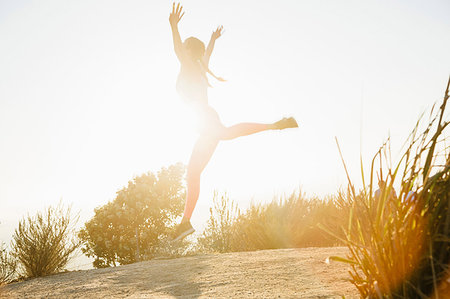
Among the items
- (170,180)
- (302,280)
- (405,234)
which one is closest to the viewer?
(405,234)

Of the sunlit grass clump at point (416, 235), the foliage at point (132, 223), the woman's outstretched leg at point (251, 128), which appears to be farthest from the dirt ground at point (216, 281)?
the foliage at point (132, 223)

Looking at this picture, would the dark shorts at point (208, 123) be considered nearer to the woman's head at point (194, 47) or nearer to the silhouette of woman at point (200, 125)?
the silhouette of woman at point (200, 125)

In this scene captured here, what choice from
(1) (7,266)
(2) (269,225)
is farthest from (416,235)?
(1) (7,266)

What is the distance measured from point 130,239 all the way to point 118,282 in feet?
14.8

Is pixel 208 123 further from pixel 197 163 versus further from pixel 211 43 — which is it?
pixel 211 43

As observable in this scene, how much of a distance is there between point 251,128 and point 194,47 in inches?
50.0

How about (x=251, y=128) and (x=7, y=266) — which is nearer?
(x=251, y=128)

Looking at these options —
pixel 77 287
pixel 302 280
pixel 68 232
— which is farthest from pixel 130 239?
pixel 302 280

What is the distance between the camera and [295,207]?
695 cm

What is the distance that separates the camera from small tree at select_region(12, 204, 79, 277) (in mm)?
4988

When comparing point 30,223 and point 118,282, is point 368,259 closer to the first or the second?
point 118,282

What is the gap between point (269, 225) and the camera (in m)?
6.17

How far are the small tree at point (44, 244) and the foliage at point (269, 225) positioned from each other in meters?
2.68

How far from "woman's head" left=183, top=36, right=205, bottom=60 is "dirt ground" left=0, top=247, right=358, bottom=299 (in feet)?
8.06
